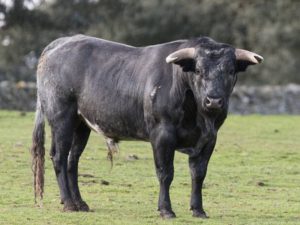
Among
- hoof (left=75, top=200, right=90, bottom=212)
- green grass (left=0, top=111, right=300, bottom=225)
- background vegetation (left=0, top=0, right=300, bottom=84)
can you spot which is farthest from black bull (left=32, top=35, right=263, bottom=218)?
background vegetation (left=0, top=0, right=300, bottom=84)

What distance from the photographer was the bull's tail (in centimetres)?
1263

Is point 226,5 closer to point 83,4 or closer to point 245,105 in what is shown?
point 83,4

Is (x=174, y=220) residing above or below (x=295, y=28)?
above

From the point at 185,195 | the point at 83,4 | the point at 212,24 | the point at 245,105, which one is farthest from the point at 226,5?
the point at 185,195

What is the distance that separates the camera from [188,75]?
11641 mm

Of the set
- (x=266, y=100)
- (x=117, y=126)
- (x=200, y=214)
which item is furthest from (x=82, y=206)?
(x=266, y=100)

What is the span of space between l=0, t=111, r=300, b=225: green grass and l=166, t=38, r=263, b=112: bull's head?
1462 mm

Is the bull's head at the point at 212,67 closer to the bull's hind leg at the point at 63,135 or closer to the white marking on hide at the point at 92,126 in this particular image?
the white marking on hide at the point at 92,126

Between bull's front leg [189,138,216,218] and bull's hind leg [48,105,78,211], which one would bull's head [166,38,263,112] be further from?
bull's hind leg [48,105,78,211]

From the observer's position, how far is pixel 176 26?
52469 millimetres

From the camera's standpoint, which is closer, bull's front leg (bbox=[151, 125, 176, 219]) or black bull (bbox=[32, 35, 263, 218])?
black bull (bbox=[32, 35, 263, 218])

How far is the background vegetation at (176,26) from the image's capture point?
166 ft

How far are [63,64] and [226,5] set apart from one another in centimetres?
4073

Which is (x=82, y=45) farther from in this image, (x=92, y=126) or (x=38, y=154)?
(x=38, y=154)
